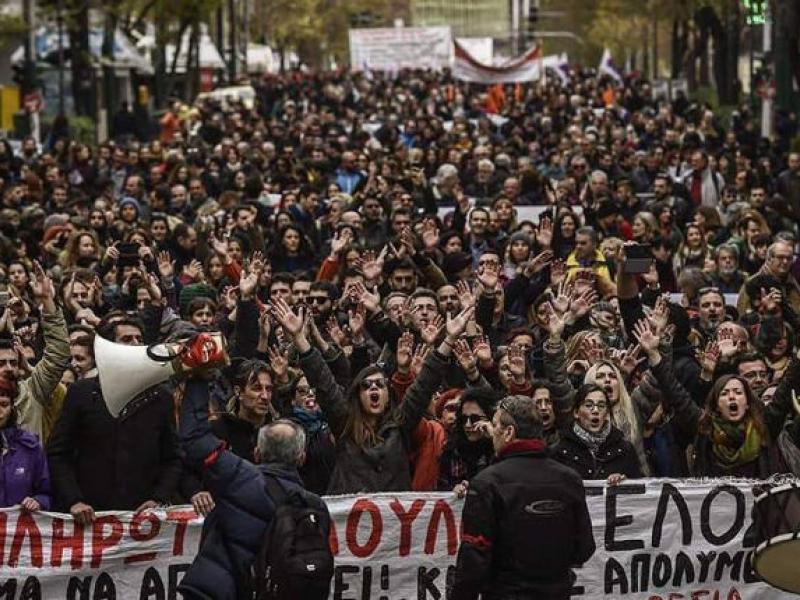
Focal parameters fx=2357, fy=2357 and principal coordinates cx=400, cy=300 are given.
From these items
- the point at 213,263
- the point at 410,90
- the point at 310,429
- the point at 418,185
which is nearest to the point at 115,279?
the point at 213,263

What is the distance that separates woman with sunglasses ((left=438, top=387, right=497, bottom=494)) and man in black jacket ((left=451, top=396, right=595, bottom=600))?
1799 mm

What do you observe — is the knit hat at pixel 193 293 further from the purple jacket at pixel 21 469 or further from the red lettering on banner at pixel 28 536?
the red lettering on banner at pixel 28 536

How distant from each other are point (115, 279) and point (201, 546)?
22.1 feet

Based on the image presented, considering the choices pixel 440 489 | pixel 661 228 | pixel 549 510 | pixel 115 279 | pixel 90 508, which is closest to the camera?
pixel 549 510

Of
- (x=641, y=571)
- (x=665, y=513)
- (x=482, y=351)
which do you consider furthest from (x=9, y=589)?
(x=482, y=351)

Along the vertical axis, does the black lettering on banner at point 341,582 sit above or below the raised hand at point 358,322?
below

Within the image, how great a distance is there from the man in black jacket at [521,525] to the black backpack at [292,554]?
19.5 inches

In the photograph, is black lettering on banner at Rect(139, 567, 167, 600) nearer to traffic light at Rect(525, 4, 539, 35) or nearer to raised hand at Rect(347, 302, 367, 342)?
raised hand at Rect(347, 302, 367, 342)

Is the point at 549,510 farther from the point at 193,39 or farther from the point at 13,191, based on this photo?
the point at 193,39

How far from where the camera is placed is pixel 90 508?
30.8ft

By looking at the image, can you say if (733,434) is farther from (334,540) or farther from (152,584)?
(152,584)

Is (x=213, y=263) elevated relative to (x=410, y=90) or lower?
elevated

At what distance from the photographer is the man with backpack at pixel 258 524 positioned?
8.05 m

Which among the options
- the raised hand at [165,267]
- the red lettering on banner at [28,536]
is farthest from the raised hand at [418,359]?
the raised hand at [165,267]
